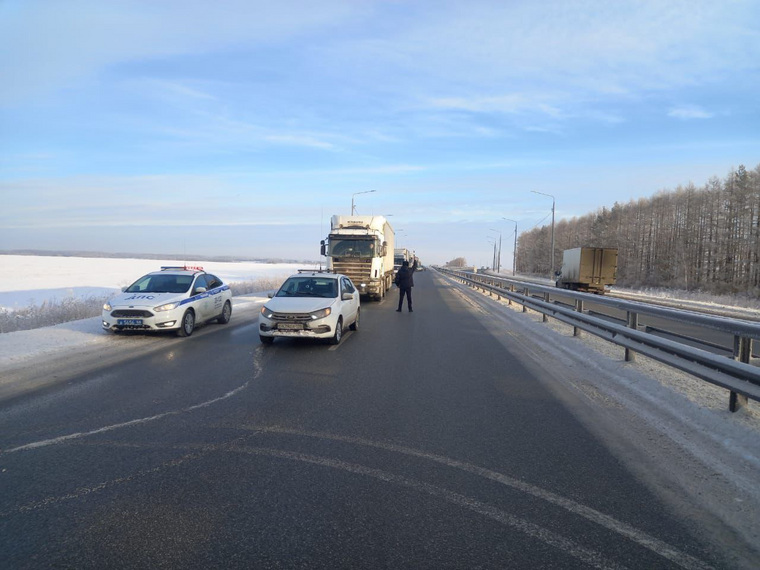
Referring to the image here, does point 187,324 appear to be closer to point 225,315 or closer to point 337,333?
point 225,315

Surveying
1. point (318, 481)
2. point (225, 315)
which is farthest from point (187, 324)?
point (318, 481)

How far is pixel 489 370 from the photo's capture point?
28.7 ft

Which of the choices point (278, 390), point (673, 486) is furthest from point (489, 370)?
point (673, 486)

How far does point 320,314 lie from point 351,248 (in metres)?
12.6

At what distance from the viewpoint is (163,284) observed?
13.0 meters

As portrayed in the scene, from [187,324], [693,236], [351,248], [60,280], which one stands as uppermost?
[693,236]

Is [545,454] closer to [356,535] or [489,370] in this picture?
[356,535]

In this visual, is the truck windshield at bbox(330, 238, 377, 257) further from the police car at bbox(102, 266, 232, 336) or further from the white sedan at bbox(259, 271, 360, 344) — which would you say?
the white sedan at bbox(259, 271, 360, 344)

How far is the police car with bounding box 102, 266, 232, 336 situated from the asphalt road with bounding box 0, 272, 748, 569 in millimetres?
3999

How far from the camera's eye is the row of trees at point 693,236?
43750mm

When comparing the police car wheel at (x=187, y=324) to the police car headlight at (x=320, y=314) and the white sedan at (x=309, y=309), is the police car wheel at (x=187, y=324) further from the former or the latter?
the police car headlight at (x=320, y=314)

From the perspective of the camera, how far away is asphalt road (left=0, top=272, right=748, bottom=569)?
123 inches

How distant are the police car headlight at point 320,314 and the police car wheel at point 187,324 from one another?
3473 millimetres

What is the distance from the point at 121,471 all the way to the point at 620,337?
785 centimetres
